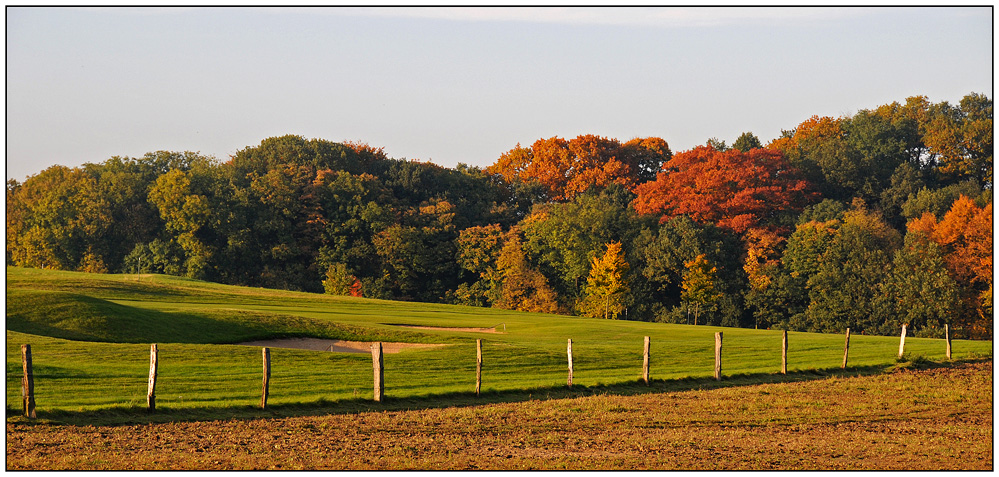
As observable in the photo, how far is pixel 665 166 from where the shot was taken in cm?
8194

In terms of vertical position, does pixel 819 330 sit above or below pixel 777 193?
below

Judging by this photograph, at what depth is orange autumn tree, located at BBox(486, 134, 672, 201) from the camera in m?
85.2

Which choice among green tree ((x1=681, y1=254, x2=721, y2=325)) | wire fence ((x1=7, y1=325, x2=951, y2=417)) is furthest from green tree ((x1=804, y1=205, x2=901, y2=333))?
wire fence ((x1=7, y1=325, x2=951, y2=417))

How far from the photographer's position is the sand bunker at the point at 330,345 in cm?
3376

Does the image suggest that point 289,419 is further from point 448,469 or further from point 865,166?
A: point 865,166

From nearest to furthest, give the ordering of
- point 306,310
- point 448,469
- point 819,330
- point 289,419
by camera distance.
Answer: point 448,469 < point 289,419 < point 306,310 < point 819,330

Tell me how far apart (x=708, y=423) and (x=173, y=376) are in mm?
12664

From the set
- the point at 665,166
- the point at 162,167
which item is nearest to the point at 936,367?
the point at 665,166

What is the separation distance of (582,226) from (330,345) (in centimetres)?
4149

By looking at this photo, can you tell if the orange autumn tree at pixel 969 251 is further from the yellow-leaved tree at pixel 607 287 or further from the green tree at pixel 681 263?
the yellow-leaved tree at pixel 607 287

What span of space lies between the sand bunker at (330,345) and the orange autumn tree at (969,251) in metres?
42.4

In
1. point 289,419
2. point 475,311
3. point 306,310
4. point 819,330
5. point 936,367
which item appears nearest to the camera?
point 289,419

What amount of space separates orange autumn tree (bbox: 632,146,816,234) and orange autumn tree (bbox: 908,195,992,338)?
10.9 metres

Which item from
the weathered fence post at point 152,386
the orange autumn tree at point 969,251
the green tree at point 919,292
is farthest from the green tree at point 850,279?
the weathered fence post at point 152,386
